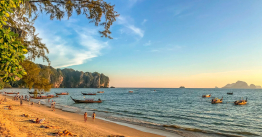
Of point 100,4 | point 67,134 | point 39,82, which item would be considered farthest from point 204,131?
point 39,82

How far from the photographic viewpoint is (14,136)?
336 inches

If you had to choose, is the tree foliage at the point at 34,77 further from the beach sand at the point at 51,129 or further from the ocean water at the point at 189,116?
the ocean water at the point at 189,116

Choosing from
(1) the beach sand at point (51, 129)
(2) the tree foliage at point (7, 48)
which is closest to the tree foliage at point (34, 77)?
Answer: (1) the beach sand at point (51, 129)

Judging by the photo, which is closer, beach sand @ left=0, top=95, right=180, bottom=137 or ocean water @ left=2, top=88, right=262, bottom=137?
beach sand @ left=0, top=95, right=180, bottom=137

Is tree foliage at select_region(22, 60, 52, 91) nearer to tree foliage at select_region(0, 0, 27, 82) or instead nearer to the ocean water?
tree foliage at select_region(0, 0, 27, 82)

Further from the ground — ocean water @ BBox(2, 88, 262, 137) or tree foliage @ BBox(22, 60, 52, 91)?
tree foliage @ BBox(22, 60, 52, 91)

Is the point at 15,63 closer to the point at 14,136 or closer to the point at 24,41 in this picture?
the point at 14,136

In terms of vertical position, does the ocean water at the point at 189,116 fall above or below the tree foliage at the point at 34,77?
below

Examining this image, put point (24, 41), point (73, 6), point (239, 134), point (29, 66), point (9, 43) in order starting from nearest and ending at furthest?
point (9, 43), point (73, 6), point (24, 41), point (29, 66), point (239, 134)

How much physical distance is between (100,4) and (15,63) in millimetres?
5149

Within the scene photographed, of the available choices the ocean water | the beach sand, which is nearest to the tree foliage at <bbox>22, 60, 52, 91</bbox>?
the beach sand

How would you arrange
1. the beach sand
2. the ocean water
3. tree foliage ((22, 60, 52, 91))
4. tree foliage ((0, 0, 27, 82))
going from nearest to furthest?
tree foliage ((0, 0, 27, 82))
the beach sand
tree foliage ((22, 60, 52, 91))
the ocean water

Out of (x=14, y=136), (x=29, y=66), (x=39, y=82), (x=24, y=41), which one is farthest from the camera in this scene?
(x=39, y=82)

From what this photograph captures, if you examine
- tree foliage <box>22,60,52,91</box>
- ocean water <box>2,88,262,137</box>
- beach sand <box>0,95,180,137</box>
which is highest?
tree foliage <box>22,60,52,91</box>
